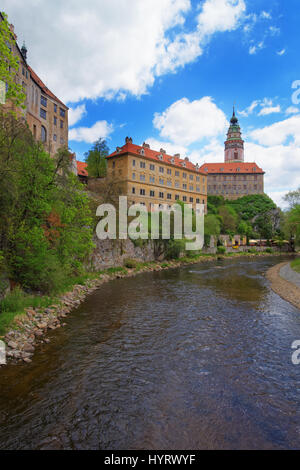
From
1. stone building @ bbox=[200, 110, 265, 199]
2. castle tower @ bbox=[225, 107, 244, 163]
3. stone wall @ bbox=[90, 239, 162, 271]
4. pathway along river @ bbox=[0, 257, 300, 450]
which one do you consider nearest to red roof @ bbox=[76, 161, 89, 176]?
stone wall @ bbox=[90, 239, 162, 271]

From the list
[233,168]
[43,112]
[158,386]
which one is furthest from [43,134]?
[233,168]

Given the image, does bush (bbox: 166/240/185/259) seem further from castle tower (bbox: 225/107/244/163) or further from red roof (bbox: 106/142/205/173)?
castle tower (bbox: 225/107/244/163)

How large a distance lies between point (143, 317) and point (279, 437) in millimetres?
7764

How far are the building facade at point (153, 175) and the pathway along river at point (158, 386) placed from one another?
121 feet

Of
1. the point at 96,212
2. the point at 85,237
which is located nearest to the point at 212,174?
the point at 96,212

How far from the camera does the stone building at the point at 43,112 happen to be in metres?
31.5

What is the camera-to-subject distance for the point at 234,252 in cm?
5434

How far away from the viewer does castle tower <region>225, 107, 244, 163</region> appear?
322ft

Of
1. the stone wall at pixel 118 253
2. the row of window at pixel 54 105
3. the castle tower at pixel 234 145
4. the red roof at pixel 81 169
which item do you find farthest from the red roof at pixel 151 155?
the castle tower at pixel 234 145

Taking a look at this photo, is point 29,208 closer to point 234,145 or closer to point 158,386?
point 158,386

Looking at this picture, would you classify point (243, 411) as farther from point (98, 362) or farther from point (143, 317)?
point (143, 317)

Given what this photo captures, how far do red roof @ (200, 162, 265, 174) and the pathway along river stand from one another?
8395 centimetres

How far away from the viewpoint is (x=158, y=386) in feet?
22.6

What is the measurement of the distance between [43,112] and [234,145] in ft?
261
